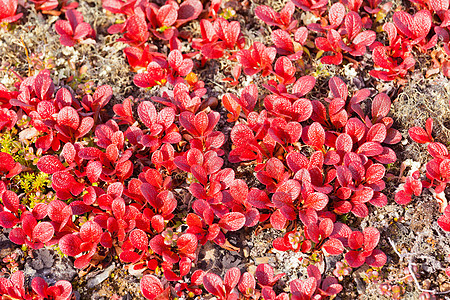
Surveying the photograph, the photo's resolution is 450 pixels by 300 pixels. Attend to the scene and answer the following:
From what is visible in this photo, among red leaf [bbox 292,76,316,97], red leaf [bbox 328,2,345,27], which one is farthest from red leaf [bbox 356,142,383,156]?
red leaf [bbox 328,2,345,27]

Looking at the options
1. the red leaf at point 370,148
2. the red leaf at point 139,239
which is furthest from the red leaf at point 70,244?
the red leaf at point 370,148

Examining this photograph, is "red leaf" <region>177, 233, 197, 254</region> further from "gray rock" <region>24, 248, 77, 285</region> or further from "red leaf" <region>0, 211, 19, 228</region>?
"red leaf" <region>0, 211, 19, 228</region>

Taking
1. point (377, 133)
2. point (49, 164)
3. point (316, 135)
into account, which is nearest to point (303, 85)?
point (316, 135)

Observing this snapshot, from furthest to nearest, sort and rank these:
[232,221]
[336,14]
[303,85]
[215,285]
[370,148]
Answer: [336,14] < [303,85] < [370,148] < [232,221] < [215,285]

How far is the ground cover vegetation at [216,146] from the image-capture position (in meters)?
2.12

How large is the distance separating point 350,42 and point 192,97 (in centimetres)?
110

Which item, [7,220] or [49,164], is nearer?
[7,220]

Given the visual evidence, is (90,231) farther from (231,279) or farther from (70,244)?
(231,279)

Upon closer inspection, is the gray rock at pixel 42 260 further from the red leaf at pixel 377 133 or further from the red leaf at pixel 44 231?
the red leaf at pixel 377 133

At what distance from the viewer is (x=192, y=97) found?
259 cm

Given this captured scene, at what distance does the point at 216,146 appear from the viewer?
2.39 meters

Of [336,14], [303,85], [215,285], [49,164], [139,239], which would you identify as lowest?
[215,285]

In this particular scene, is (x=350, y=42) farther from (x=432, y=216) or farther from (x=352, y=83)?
(x=432, y=216)

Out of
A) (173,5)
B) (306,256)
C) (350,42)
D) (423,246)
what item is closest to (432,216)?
(423,246)
